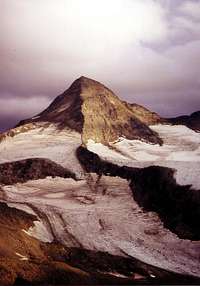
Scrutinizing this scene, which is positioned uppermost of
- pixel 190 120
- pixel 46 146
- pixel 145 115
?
pixel 145 115

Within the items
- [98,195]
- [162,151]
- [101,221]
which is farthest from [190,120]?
[101,221]

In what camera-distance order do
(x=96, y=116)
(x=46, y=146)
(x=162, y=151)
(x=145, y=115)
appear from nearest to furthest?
(x=162, y=151)
(x=46, y=146)
(x=96, y=116)
(x=145, y=115)

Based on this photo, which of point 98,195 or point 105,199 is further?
point 98,195

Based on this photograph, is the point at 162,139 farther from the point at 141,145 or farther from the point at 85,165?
the point at 85,165

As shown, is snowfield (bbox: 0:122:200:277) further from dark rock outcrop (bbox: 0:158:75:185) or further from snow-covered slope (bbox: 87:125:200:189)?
dark rock outcrop (bbox: 0:158:75:185)

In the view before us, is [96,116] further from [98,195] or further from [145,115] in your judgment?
[98,195]

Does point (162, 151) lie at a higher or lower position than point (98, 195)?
higher
